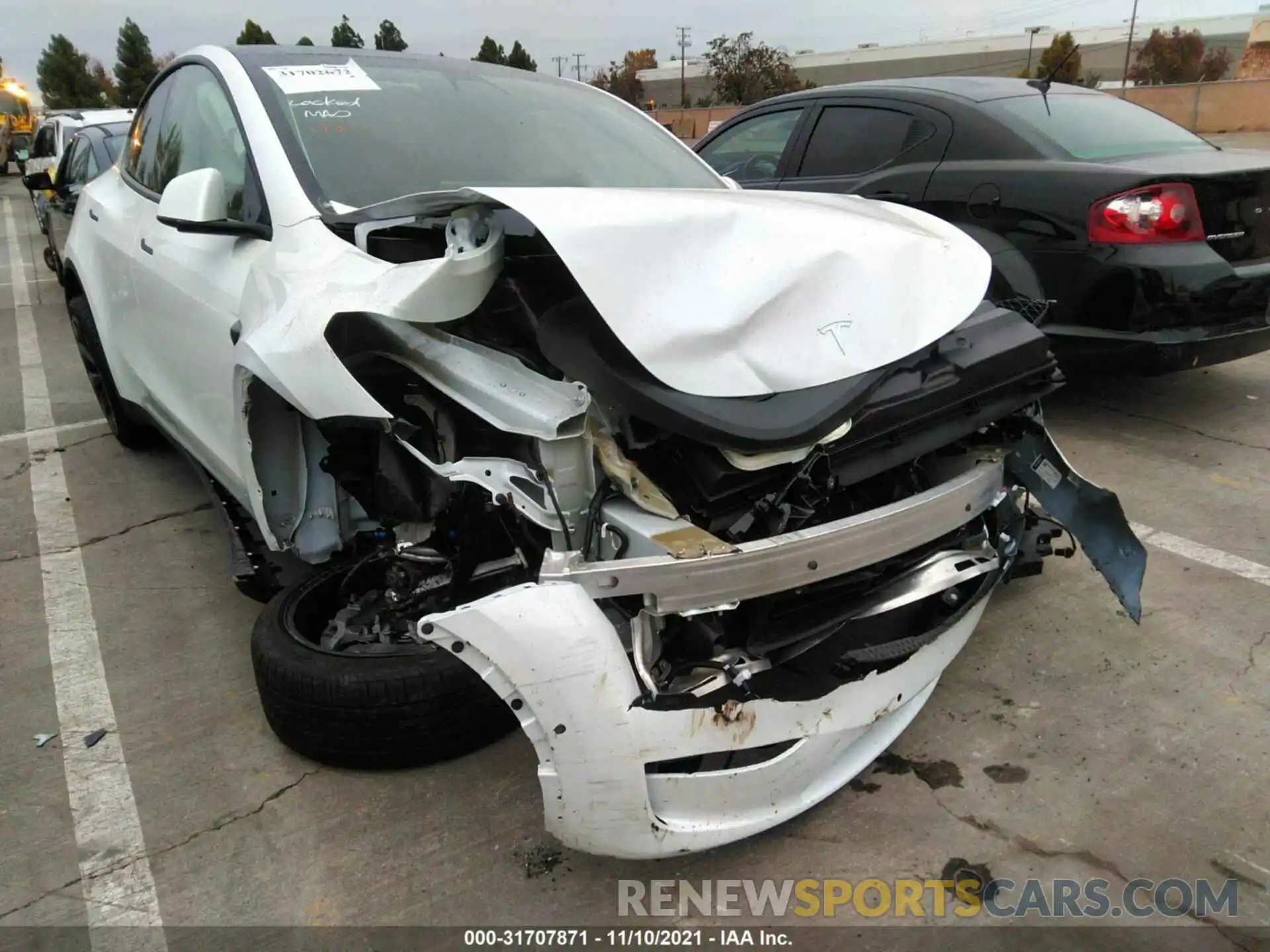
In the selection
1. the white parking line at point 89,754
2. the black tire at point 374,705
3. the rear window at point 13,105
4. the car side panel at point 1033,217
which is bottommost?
the white parking line at point 89,754

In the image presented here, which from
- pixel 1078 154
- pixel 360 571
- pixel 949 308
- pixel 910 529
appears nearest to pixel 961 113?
pixel 1078 154

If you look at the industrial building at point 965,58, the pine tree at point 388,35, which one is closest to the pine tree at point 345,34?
the pine tree at point 388,35

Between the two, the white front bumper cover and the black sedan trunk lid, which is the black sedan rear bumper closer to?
the black sedan trunk lid

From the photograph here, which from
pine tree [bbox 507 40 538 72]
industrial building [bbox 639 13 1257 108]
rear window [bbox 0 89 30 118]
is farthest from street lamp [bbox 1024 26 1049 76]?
rear window [bbox 0 89 30 118]

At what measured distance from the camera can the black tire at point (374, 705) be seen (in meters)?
2.34

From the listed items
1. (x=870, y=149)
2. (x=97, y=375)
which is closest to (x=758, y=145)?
(x=870, y=149)

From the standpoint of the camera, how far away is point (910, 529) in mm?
2062

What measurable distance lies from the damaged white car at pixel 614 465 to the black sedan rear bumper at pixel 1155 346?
177 cm

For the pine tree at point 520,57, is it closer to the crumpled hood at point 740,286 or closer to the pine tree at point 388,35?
the pine tree at point 388,35

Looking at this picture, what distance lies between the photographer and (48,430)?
212 inches

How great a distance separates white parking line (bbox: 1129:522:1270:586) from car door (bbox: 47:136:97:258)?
7.31 m

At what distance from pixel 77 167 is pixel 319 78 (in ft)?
21.6

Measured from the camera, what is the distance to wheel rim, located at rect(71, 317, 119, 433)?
4641mm

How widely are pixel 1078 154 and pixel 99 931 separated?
187 inches
